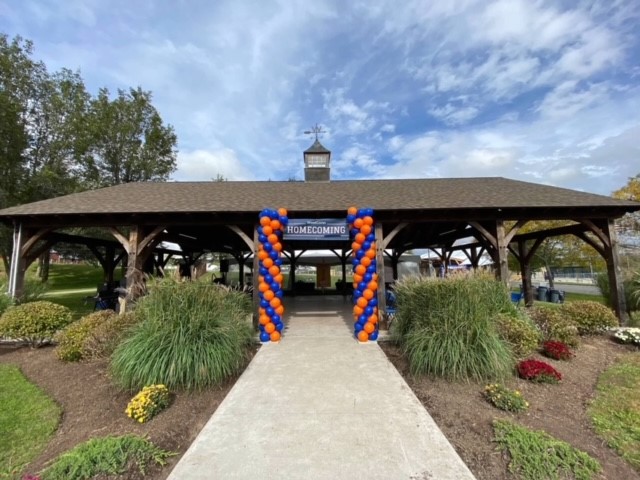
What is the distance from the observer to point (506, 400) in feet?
11.7

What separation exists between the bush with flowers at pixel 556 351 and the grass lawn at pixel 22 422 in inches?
273

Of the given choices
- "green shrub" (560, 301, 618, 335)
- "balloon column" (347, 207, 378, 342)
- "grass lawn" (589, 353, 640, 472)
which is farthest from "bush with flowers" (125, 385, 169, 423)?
"green shrub" (560, 301, 618, 335)

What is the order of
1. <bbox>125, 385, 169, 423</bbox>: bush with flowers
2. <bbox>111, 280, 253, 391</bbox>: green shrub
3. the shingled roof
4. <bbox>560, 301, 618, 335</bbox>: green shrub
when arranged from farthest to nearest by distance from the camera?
the shingled roof
<bbox>560, 301, 618, 335</bbox>: green shrub
<bbox>111, 280, 253, 391</bbox>: green shrub
<bbox>125, 385, 169, 423</bbox>: bush with flowers

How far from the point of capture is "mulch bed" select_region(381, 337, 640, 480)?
270 cm

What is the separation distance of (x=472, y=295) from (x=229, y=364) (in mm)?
3723

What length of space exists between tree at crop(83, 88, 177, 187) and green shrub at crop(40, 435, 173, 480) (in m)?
22.4

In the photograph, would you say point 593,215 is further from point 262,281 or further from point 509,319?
point 262,281

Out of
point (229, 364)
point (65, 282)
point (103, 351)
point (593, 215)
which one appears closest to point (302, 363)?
point (229, 364)

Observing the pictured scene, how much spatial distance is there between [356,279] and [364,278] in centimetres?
20

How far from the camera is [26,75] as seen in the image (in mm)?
16172

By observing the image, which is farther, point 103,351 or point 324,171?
point 324,171

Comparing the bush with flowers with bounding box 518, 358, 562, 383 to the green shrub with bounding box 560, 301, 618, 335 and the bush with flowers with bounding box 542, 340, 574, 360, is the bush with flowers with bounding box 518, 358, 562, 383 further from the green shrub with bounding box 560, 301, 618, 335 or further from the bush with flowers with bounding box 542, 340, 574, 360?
the green shrub with bounding box 560, 301, 618, 335

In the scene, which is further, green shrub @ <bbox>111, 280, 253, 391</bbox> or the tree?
the tree

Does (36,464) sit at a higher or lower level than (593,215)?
lower
